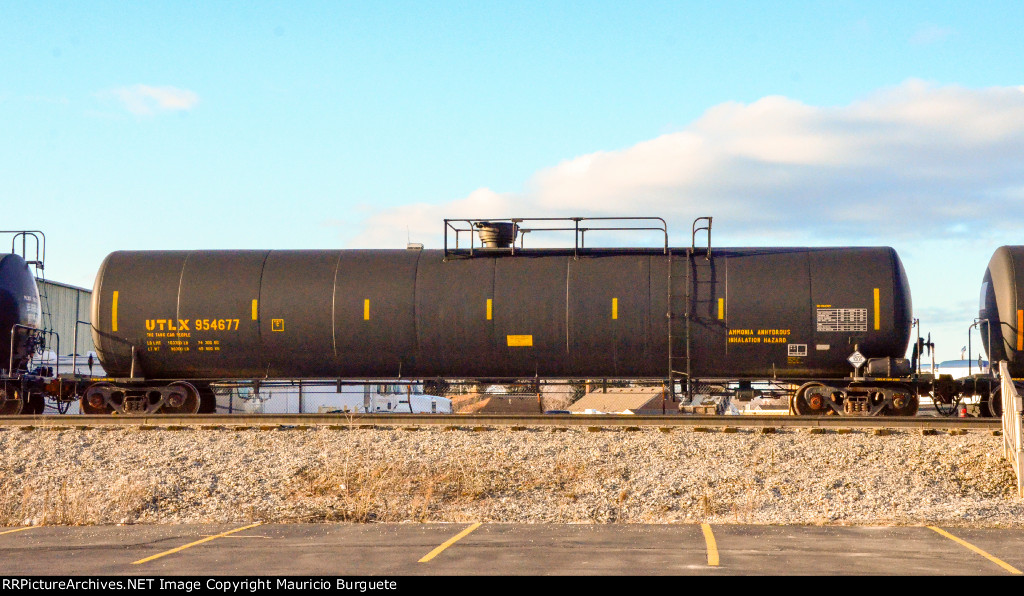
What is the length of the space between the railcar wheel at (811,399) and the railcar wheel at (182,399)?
12.0 meters

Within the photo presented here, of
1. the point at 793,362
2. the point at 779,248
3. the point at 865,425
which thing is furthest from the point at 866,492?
the point at 779,248

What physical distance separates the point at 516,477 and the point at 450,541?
12.3ft

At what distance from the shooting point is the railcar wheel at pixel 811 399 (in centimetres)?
1816

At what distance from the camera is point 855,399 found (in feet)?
59.3

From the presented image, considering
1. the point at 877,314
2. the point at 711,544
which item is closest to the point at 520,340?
the point at 877,314

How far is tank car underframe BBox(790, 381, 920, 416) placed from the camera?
17.9 metres

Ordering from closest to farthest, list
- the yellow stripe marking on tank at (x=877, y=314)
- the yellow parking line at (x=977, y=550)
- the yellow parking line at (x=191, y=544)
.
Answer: the yellow parking line at (x=977, y=550)
the yellow parking line at (x=191, y=544)
the yellow stripe marking on tank at (x=877, y=314)

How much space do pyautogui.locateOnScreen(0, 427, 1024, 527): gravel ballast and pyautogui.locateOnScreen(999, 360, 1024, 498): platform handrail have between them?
23 centimetres

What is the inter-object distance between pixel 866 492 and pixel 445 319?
28.0 feet

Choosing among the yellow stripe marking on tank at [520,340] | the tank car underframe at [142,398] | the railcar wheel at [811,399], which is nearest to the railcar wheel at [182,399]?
the tank car underframe at [142,398]

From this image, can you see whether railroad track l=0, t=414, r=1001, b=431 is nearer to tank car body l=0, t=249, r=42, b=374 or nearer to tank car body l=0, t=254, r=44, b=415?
tank car body l=0, t=254, r=44, b=415

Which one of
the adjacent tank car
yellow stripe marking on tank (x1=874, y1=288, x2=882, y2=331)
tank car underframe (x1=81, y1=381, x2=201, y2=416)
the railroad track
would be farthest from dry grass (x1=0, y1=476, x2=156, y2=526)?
yellow stripe marking on tank (x1=874, y1=288, x2=882, y2=331)

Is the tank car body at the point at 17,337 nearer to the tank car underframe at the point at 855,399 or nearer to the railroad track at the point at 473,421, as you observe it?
the railroad track at the point at 473,421

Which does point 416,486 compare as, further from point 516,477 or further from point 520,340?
point 520,340
